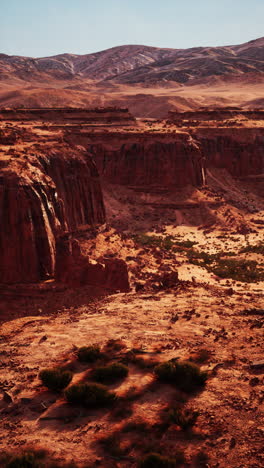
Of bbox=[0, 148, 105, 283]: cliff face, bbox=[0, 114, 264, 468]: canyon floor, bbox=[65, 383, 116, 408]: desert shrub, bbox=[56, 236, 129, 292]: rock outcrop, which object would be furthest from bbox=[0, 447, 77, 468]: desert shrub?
bbox=[56, 236, 129, 292]: rock outcrop

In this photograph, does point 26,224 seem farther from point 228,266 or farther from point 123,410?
point 228,266

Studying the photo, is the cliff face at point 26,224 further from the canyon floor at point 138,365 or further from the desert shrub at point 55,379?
the desert shrub at point 55,379

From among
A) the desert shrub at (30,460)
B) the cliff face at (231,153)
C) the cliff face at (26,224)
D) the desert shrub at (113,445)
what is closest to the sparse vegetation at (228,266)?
the cliff face at (26,224)

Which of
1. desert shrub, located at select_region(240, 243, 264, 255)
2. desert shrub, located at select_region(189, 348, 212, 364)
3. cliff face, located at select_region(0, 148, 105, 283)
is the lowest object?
desert shrub, located at select_region(240, 243, 264, 255)

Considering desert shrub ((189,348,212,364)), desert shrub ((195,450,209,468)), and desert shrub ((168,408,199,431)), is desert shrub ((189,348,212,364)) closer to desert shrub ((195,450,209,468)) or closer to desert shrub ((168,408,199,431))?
desert shrub ((168,408,199,431))

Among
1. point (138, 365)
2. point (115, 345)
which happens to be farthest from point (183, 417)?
point (115, 345)

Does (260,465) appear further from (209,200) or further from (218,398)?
(209,200)
